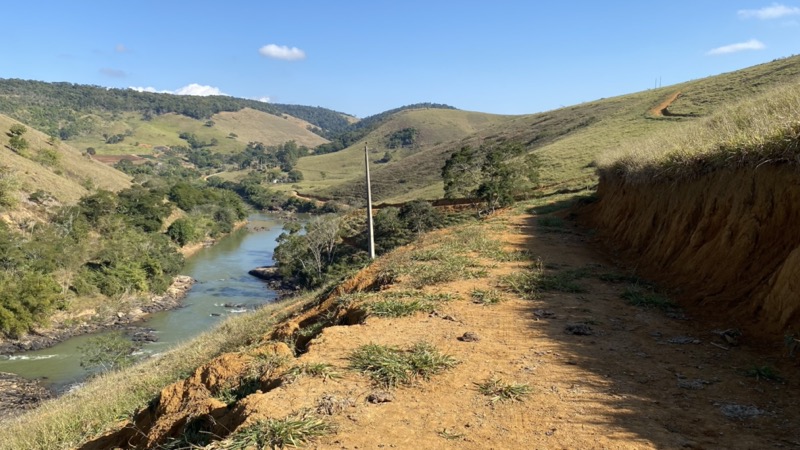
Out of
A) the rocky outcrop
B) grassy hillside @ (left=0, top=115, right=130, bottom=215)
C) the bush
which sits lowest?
the rocky outcrop

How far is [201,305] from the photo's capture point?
43656 millimetres

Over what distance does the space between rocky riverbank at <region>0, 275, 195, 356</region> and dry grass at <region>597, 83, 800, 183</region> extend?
109 ft

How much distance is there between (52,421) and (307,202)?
9941cm

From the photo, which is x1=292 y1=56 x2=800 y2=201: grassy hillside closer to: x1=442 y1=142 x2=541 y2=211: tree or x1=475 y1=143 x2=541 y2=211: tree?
x1=475 y1=143 x2=541 y2=211: tree

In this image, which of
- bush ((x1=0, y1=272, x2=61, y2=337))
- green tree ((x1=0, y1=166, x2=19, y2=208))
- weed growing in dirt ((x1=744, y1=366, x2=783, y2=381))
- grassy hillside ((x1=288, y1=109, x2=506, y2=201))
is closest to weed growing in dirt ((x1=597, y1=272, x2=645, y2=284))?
weed growing in dirt ((x1=744, y1=366, x2=783, y2=381))

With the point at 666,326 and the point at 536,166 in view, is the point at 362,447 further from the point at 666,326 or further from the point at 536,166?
the point at 536,166

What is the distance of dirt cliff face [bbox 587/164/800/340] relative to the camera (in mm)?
6896

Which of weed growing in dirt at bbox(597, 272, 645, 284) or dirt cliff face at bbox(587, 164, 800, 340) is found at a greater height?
dirt cliff face at bbox(587, 164, 800, 340)

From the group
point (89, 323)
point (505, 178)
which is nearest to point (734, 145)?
point (505, 178)

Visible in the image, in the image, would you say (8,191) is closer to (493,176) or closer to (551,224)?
(493,176)

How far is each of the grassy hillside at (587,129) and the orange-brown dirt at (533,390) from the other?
52.2 ft

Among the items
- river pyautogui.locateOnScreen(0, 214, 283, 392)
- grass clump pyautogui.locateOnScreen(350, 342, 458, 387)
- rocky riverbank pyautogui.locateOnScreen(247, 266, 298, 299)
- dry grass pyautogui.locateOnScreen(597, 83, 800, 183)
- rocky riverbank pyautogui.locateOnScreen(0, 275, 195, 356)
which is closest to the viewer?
grass clump pyautogui.locateOnScreen(350, 342, 458, 387)

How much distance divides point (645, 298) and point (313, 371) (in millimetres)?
6589

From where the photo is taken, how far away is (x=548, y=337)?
23.5ft
